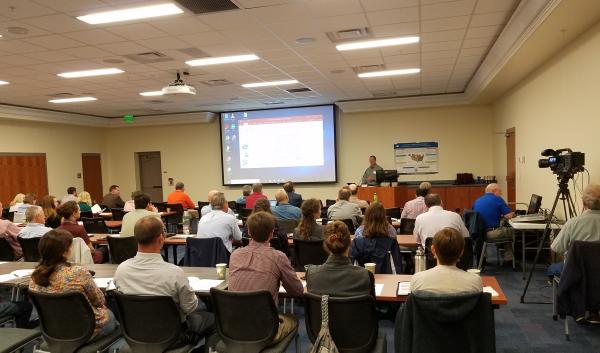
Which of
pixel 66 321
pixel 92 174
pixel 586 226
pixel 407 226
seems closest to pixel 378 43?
pixel 407 226

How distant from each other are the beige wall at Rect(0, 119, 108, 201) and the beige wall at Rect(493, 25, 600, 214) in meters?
11.4

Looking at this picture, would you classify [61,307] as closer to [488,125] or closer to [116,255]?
[116,255]

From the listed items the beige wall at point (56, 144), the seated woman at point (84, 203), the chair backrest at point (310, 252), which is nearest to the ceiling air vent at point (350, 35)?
the chair backrest at point (310, 252)

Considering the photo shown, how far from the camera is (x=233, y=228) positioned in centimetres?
515

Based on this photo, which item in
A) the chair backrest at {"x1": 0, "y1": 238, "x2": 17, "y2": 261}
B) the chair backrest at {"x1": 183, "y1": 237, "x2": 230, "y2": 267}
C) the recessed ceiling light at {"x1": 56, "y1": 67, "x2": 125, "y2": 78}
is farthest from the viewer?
the recessed ceiling light at {"x1": 56, "y1": 67, "x2": 125, "y2": 78}

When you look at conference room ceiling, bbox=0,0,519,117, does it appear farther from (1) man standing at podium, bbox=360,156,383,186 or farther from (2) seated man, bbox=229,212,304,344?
(2) seated man, bbox=229,212,304,344

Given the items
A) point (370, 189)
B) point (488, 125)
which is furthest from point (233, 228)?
point (488, 125)

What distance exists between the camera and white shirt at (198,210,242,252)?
5090 mm

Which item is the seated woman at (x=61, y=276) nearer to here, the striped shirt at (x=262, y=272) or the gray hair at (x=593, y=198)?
the striped shirt at (x=262, y=272)

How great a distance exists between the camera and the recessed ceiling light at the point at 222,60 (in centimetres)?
687

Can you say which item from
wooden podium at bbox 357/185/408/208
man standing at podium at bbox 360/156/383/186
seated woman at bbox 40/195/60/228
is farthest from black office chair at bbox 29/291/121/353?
man standing at podium at bbox 360/156/383/186

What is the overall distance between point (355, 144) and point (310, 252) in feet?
27.6

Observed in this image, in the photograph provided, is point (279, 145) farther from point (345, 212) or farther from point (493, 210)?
point (493, 210)

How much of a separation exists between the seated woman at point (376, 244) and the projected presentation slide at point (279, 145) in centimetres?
851
